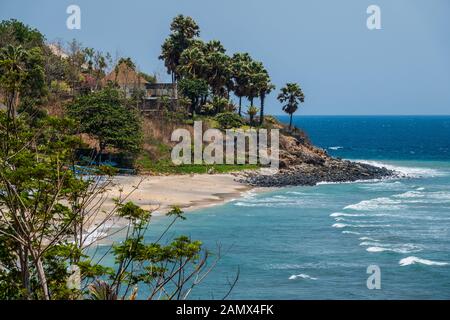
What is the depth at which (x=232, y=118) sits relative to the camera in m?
72.8

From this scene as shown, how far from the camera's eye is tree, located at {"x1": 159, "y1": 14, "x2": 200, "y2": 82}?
79.4 metres

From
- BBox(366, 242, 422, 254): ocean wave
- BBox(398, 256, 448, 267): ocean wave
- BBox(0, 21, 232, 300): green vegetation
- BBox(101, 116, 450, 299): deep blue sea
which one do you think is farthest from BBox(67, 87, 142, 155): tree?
BBox(0, 21, 232, 300): green vegetation

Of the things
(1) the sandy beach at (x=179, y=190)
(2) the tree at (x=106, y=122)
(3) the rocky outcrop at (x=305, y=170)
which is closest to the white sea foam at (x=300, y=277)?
(1) the sandy beach at (x=179, y=190)

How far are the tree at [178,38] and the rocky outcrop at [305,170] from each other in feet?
57.4

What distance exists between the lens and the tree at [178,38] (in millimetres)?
79438

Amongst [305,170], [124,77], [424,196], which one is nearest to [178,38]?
[124,77]

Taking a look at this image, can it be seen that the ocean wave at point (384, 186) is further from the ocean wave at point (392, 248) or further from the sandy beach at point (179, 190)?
the ocean wave at point (392, 248)

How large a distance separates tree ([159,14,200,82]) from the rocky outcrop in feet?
57.4

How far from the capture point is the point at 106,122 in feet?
185

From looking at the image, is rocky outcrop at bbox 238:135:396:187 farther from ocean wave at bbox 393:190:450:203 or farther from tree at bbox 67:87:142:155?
tree at bbox 67:87:142:155

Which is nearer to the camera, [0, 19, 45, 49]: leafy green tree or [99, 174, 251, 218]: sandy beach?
[99, 174, 251, 218]: sandy beach

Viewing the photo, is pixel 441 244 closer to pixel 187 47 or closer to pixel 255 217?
pixel 255 217
